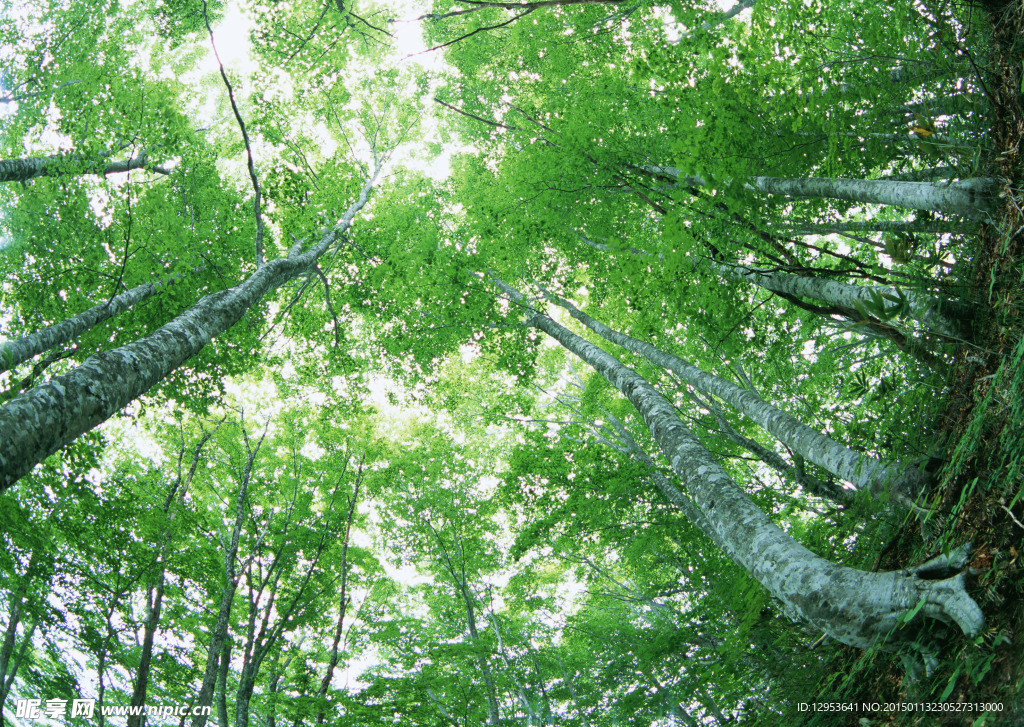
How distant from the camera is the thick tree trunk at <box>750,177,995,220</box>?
2.55 meters

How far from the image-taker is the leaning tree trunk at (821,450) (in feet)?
8.48

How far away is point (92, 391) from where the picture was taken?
2768 mm

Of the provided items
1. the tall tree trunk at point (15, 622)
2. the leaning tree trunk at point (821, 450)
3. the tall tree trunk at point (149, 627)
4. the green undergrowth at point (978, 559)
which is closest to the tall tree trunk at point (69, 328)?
the tall tree trunk at point (149, 627)

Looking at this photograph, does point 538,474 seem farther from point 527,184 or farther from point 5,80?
point 5,80

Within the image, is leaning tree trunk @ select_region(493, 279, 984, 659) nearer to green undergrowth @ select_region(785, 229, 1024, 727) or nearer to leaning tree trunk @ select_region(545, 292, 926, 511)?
green undergrowth @ select_region(785, 229, 1024, 727)

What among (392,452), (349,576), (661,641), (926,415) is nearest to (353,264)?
(392,452)

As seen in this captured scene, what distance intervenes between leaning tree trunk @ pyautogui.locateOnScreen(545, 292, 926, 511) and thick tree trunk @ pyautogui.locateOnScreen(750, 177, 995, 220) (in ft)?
4.70

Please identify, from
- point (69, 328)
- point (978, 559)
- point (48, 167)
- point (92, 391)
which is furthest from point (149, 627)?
point (978, 559)

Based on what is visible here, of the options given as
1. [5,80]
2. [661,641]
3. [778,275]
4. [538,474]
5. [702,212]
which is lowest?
[661,641]

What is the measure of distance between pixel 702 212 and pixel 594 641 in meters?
8.73

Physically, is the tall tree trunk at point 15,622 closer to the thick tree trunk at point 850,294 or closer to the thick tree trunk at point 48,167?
the thick tree trunk at point 48,167

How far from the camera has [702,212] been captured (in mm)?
3967

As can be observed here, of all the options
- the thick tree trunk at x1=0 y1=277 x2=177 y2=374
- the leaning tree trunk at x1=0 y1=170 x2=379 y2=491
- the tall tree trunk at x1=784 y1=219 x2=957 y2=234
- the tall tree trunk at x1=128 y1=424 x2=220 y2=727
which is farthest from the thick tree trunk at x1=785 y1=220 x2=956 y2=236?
the tall tree trunk at x1=128 y1=424 x2=220 y2=727

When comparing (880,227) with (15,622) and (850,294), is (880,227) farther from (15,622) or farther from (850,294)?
(15,622)
